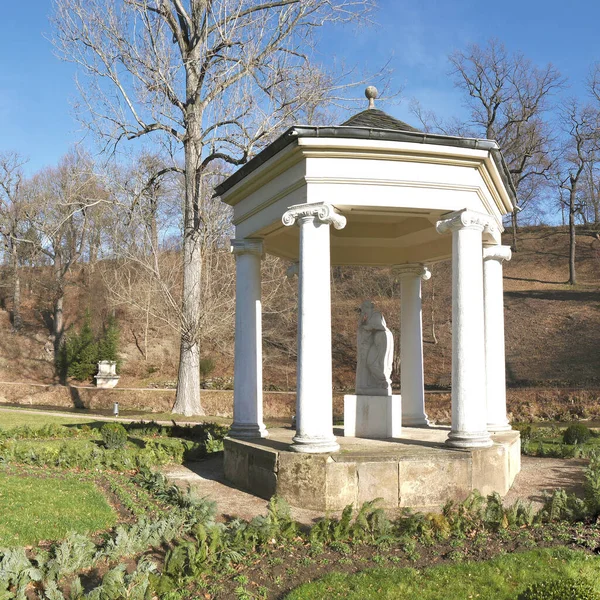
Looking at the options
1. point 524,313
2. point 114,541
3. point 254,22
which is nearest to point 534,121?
point 524,313

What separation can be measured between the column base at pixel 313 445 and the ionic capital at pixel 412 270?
6110 mm

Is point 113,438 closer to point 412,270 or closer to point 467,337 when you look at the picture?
point 412,270

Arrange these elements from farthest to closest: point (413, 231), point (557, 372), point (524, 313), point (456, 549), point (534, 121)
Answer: point (534, 121) < point (524, 313) < point (557, 372) < point (413, 231) < point (456, 549)

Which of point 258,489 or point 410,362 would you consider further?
point 410,362

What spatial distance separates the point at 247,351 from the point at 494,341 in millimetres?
4712

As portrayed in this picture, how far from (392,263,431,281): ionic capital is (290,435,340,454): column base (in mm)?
6110

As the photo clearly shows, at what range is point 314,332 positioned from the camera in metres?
10.0

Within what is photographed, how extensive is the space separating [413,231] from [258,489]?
6.60 metres

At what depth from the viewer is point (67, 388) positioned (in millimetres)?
35188

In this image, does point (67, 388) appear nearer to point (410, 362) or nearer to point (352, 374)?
point (352, 374)

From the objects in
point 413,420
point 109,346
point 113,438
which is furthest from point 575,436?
point 109,346

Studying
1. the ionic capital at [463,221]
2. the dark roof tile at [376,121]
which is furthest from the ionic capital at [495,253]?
the dark roof tile at [376,121]

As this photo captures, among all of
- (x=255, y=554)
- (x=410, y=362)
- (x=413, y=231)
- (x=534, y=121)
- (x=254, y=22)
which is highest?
(x=534, y=121)

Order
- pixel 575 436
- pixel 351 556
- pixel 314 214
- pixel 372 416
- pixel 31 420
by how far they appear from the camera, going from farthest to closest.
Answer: pixel 31 420, pixel 575 436, pixel 372 416, pixel 314 214, pixel 351 556
